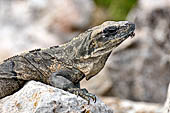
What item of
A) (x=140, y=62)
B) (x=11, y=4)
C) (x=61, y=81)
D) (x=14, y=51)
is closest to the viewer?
(x=61, y=81)

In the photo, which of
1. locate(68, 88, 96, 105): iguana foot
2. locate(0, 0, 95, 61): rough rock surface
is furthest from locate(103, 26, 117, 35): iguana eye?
locate(0, 0, 95, 61): rough rock surface

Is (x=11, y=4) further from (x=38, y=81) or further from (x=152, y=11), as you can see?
(x=38, y=81)

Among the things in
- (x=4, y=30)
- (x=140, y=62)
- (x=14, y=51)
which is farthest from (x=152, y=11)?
(x=4, y=30)

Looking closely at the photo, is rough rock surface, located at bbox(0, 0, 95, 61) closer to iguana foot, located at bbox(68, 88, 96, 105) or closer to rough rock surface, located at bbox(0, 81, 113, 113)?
rough rock surface, located at bbox(0, 81, 113, 113)

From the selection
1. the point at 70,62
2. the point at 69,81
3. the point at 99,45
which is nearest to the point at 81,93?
the point at 69,81

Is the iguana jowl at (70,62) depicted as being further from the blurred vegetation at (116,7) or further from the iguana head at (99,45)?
the blurred vegetation at (116,7)

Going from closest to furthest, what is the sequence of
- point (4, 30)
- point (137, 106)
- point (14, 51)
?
1. point (137, 106)
2. point (14, 51)
3. point (4, 30)

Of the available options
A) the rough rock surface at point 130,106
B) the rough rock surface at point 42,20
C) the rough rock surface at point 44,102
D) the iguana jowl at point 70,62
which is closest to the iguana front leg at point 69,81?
the iguana jowl at point 70,62
